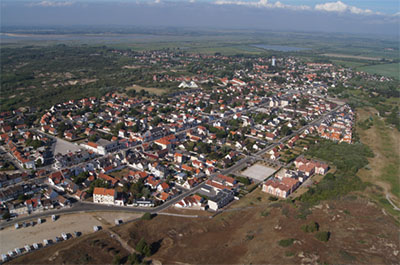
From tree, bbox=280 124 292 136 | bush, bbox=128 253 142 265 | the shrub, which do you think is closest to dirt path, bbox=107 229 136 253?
bush, bbox=128 253 142 265

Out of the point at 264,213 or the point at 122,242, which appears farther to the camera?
the point at 264,213

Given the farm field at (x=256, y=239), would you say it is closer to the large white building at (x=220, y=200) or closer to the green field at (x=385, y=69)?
the large white building at (x=220, y=200)

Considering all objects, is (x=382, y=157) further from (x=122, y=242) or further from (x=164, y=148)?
(x=122, y=242)

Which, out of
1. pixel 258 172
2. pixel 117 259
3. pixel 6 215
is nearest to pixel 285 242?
pixel 117 259

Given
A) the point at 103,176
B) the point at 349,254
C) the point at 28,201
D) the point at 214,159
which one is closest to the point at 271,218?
the point at 349,254

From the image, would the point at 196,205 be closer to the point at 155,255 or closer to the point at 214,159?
the point at 155,255

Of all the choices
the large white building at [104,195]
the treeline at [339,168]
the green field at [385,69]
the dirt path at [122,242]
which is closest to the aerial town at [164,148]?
the large white building at [104,195]

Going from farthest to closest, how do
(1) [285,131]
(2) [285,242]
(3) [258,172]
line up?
(1) [285,131], (3) [258,172], (2) [285,242]
